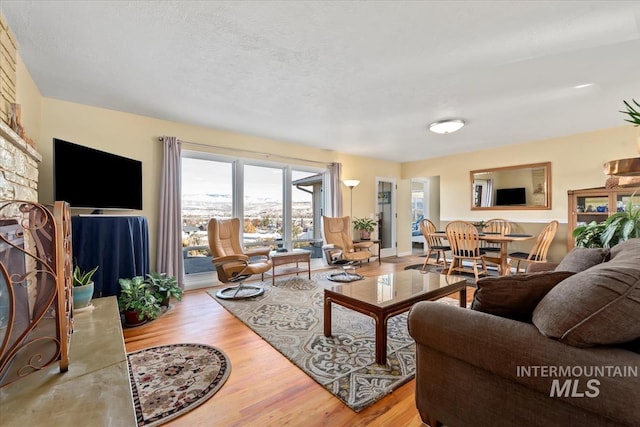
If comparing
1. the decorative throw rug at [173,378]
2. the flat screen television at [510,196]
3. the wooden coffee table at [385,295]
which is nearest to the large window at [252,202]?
the decorative throw rug at [173,378]

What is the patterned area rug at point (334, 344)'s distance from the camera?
5.64ft

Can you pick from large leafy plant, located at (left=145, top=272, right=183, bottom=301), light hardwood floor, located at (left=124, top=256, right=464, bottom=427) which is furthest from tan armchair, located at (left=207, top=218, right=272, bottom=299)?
light hardwood floor, located at (left=124, top=256, right=464, bottom=427)

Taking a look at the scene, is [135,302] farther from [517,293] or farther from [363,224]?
[363,224]

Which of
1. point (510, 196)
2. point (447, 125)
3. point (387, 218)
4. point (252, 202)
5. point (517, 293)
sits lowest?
point (517, 293)

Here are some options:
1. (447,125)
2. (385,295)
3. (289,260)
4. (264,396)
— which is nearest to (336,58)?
(385,295)

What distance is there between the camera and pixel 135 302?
262 centimetres

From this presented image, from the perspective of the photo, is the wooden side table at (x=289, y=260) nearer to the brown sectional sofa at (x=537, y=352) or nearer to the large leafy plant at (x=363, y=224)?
the large leafy plant at (x=363, y=224)

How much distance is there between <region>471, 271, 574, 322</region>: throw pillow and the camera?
1120 mm

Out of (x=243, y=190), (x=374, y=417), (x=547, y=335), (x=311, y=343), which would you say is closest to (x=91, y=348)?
(x=311, y=343)

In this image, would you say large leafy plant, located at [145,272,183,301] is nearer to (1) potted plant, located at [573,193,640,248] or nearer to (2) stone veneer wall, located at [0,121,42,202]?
(2) stone veneer wall, located at [0,121,42,202]

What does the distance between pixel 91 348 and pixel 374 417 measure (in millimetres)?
1616

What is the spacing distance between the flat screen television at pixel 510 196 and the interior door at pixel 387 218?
87.3 inches

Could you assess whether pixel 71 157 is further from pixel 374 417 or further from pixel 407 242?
pixel 407 242

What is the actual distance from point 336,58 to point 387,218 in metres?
5.01
